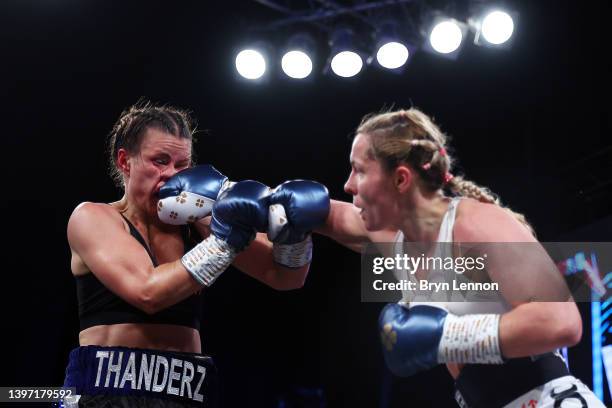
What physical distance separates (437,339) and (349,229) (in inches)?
29.6

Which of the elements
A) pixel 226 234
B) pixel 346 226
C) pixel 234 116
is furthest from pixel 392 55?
pixel 226 234

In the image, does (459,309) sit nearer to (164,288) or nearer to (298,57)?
(164,288)

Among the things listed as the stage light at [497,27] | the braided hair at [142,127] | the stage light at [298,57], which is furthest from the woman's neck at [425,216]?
the stage light at [298,57]

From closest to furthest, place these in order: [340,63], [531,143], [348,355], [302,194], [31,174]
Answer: [302,194], [340,63], [31,174], [531,143], [348,355]

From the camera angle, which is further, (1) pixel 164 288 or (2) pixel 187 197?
(2) pixel 187 197

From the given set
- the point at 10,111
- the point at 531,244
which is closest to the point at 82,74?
the point at 10,111

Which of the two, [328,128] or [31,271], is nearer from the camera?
[31,271]

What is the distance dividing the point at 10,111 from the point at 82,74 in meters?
0.55

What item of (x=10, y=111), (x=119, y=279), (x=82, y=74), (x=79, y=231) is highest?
(x=82, y=74)

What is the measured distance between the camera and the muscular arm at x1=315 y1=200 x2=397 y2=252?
2.41 meters

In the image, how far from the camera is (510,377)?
1.88 metres

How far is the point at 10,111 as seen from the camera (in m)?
4.81

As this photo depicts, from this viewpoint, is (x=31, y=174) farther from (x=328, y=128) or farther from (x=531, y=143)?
(x=531, y=143)

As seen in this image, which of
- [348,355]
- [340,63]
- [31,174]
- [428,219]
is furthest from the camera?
[348,355]
